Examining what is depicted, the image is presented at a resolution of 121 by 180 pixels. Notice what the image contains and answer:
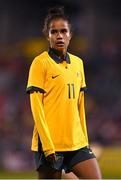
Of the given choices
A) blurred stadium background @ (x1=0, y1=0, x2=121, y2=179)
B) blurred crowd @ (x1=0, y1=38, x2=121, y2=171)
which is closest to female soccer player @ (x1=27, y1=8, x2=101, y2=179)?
blurred stadium background @ (x1=0, y1=0, x2=121, y2=179)

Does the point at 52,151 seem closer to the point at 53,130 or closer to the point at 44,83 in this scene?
the point at 53,130

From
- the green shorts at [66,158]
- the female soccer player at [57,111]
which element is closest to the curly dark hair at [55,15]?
the female soccer player at [57,111]

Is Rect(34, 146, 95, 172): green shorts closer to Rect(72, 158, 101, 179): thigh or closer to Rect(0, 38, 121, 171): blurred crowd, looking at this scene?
Rect(72, 158, 101, 179): thigh

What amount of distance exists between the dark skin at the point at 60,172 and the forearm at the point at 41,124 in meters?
0.22

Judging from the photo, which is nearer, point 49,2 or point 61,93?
point 61,93

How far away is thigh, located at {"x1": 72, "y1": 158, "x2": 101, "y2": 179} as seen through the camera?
5035 mm

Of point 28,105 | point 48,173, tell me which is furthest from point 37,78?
point 28,105

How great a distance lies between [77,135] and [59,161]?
0.26 meters

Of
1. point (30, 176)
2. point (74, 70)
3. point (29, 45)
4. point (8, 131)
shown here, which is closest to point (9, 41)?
point (29, 45)

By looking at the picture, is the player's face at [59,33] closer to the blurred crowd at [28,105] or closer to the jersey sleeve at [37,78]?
the jersey sleeve at [37,78]

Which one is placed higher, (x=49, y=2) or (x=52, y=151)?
(x=49, y=2)

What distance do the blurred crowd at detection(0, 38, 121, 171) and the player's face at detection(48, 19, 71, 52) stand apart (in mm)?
7656

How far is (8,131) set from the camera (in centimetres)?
1364

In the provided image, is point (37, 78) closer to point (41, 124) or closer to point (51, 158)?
point (41, 124)
